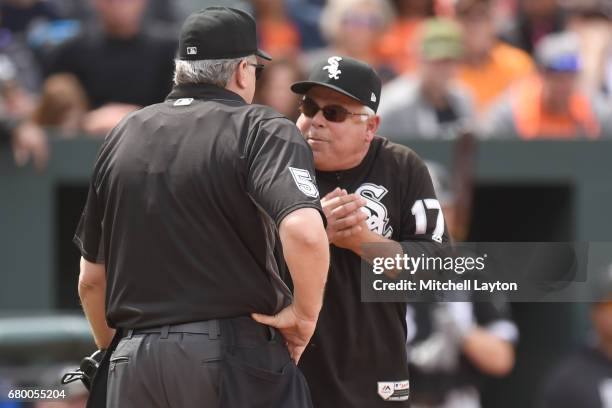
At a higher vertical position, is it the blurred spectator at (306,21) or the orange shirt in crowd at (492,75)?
the blurred spectator at (306,21)

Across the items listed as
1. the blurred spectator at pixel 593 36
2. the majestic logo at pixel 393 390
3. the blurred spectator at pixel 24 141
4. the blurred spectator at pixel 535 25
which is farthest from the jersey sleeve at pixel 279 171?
the blurred spectator at pixel 535 25

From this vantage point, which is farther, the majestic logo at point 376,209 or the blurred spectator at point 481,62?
the blurred spectator at point 481,62

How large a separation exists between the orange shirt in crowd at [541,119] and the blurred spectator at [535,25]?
3.89 feet

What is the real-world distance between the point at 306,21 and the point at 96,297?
19.6 ft

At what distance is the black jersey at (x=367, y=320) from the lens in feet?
15.0

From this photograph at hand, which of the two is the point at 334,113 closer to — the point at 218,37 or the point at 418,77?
the point at 218,37

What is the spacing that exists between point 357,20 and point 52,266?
2729mm

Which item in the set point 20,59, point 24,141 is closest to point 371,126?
point 24,141

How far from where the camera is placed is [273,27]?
9.41 meters

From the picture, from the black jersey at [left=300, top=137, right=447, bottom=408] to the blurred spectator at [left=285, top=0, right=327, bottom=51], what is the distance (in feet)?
17.4

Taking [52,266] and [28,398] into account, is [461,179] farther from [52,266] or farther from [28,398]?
[28,398]

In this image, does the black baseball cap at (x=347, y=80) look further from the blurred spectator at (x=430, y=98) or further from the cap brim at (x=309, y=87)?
the blurred spectator at (x=430, y=98)

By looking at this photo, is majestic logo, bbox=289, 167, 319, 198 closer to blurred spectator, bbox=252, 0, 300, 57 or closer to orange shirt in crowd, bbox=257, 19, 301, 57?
orange shirt in crowd, bbox=257, 19, 301, 57

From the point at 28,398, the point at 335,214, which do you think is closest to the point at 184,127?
the point at 335,214
